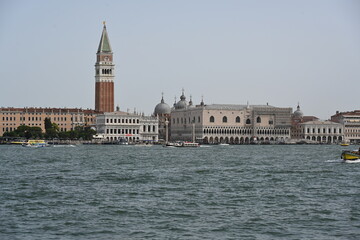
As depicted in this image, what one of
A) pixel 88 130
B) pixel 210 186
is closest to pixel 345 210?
pixel 210 186

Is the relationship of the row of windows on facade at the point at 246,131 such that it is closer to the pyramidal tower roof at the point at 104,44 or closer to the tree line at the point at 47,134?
the pyramidal tower roof at the point at 104,44

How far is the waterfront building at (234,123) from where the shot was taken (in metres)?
110

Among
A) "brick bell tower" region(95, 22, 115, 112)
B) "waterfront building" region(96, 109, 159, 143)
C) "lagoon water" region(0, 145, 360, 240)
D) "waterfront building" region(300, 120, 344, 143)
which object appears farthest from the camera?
"waterfront building" region(300, 120, 344, 143)

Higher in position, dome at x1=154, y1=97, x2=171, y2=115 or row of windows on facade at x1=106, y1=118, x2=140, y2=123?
dome at x1=154, y1=97, x2=171, y2=115

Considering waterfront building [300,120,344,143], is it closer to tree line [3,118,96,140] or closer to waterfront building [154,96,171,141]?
waterfront building [154,96,171,141]

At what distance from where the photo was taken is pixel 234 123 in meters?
112

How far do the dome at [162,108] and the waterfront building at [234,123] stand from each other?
8304 millimetres

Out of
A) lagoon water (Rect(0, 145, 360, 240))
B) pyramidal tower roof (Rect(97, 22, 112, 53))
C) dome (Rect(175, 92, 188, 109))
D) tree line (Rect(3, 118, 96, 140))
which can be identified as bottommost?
lagoon water (Rect(0, 145, 360, 240))

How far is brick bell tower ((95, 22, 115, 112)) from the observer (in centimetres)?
10850

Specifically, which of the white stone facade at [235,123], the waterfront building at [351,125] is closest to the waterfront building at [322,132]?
the white stone facade at [235,123]

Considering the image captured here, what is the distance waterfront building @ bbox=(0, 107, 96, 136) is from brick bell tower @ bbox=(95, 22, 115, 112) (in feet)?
9.41

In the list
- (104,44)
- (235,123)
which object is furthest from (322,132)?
(104,44)

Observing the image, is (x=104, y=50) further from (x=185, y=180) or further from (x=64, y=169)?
(x=185, y=180)

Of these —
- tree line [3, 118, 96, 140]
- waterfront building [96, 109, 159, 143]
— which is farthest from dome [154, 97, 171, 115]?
tree line [3, 118, 96, 140]
